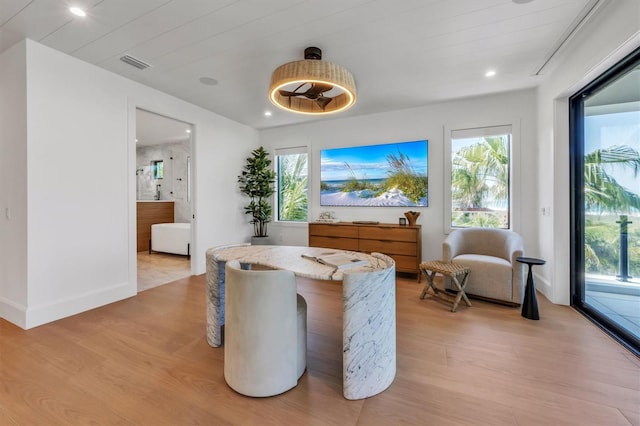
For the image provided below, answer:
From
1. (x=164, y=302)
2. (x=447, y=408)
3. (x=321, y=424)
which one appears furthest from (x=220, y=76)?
(x=447, y=408)

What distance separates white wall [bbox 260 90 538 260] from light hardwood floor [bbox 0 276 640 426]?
1657mm

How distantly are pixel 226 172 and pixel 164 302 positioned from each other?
7.94 ft

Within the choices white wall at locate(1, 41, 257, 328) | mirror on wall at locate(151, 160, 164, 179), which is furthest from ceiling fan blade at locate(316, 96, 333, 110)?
mirror on wall at locate(151, 160, 164, 179)

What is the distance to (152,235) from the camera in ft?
19.5

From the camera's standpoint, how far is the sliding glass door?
2172mm

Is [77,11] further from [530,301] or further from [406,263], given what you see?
[530,301]

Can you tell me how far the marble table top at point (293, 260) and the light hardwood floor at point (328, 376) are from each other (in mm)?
743

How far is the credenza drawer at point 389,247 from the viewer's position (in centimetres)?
394

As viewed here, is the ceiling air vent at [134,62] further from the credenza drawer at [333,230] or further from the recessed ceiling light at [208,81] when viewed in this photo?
the credenza drawer at [333,230]

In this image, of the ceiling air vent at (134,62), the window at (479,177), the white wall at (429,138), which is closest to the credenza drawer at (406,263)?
the white wall at (429,138)

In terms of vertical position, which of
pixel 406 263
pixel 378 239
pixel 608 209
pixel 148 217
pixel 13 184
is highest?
pixel 13 184

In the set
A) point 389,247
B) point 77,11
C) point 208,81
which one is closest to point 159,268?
point 208,81

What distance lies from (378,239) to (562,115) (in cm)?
259

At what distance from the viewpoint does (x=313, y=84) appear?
219 centimetres
